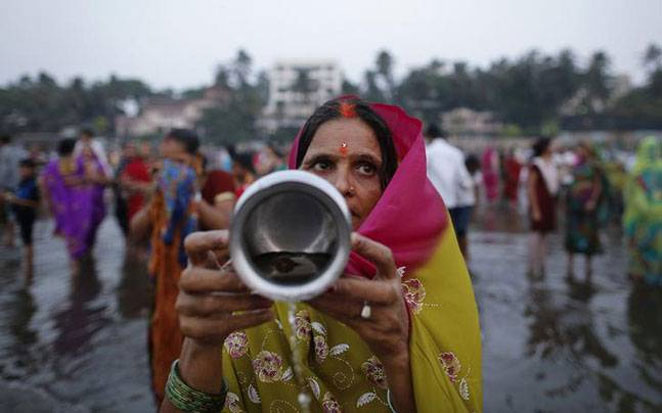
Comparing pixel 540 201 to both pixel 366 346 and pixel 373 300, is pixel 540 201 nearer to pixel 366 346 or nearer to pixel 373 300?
pixel 366 346

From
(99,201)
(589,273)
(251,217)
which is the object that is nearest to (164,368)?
(251,217)

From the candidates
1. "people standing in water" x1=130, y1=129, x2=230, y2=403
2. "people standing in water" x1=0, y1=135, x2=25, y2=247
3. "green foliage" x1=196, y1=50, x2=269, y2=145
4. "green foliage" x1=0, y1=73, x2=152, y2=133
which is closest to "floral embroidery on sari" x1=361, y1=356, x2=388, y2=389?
"people standing in water" x1=130, y1=129, x2=230, y2=403

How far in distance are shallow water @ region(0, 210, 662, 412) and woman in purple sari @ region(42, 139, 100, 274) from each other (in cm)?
52

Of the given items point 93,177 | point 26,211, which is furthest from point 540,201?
point 26,211

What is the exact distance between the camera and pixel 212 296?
40.0 inches

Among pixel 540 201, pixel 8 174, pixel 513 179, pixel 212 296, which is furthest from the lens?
pixel 513 179

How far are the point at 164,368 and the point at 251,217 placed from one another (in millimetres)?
2512

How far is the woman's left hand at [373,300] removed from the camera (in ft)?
3.24

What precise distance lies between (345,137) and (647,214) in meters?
6.23

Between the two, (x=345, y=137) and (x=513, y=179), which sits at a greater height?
(x=345, y=137)

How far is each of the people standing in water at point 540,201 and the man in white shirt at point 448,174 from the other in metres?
0.95

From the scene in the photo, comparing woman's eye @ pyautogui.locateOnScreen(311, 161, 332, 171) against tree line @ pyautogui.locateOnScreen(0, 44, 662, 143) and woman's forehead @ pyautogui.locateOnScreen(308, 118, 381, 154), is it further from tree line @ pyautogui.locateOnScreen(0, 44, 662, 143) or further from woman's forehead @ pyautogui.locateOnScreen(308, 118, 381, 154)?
tree line @ pyautogui.locateOnScreen(0, 44, 662, 143)

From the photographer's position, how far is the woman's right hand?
97 cm

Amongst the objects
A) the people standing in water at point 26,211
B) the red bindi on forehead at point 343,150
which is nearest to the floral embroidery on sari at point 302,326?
the red bindi on forehead at point 343,150
